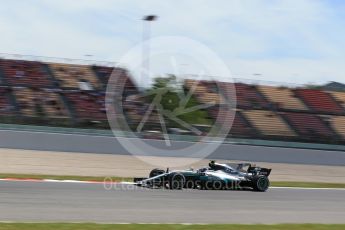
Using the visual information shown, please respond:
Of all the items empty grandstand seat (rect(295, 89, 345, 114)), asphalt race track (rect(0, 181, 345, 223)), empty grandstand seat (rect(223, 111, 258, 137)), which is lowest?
asphalt race track (rect(0, 181, 345, 223))

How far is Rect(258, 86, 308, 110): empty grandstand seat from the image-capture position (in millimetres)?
37312

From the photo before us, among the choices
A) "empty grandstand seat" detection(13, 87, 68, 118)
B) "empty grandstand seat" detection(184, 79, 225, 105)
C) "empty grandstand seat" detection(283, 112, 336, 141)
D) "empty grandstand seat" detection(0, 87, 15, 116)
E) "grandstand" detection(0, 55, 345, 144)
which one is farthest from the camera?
"empty grandstand seat" detection(184, 79, 225, 105)

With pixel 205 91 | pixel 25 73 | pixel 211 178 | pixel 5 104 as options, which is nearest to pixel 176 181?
pixel 211 178

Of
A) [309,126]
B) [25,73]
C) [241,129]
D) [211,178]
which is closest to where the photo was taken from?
[211,178]

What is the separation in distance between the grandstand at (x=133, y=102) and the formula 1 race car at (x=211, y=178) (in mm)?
13101

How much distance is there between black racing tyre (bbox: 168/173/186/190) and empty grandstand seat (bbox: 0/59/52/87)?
19.0 m

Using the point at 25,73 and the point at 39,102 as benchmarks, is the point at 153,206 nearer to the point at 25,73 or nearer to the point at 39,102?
the point at 39,102

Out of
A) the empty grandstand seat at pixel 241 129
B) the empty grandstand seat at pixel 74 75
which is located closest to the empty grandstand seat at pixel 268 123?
the empty grandstand seat at pixel 241 129

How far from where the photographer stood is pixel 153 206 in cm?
1122

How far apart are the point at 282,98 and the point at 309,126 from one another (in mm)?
3984

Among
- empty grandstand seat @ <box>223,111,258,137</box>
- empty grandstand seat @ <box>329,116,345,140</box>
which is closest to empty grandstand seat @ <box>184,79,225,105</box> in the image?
empty grandstand seat @ <box>223,111,258,137</box>

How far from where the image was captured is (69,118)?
29594 millimetres

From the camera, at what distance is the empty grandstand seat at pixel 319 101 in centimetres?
3781

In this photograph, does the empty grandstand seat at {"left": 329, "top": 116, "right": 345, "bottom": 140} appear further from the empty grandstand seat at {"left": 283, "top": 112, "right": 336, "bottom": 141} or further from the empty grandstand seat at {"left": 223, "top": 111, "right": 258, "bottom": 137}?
the empty grandstand seat at {"left": 223, "top": 111, "right": 258, "bottom": 137}
